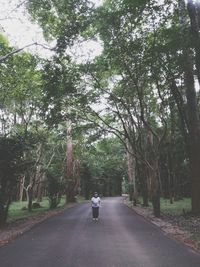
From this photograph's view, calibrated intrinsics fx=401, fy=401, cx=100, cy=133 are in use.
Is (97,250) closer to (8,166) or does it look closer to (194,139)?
(8,166)

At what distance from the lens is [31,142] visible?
21625 mm

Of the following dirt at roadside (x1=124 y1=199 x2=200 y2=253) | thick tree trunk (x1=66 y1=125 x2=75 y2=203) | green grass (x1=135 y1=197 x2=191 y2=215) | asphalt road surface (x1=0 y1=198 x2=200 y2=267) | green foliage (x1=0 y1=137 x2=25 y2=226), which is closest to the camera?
asphalt road surface (x1=0 y1=198 x2=200 y2=267)

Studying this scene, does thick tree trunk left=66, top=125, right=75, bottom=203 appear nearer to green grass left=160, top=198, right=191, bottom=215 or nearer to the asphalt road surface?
green grass left=160, top=198, right=191, bottom=215

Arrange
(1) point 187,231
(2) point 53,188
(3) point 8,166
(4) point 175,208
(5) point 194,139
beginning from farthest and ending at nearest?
(2) point 53,188
(4) point 175,208
(5) point 194,139
(3) point 8,166
(1) point 187,231

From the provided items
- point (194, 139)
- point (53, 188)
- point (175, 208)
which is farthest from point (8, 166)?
point (53, 188)

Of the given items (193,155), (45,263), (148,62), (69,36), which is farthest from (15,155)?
(45,263)

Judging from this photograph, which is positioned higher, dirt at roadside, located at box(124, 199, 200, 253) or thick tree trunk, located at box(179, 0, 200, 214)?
thick tree trunk, located at box(179, 0, 200, 214)

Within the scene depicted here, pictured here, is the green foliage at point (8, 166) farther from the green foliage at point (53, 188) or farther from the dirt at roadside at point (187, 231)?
the green foliage at point (53, 188)

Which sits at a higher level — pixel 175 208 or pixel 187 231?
pixel 175 208

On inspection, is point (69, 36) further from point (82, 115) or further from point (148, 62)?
point (82, 115)

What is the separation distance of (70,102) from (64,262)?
54.5 ft

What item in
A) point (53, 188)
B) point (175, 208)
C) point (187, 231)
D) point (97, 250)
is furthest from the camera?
point (53, 188)

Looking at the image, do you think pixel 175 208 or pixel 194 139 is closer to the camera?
pixel 194 139

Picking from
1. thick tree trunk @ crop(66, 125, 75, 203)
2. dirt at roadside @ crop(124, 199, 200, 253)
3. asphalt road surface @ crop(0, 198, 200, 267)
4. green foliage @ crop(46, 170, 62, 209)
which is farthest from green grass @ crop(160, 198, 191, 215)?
thick tree trunk @ crop(66, 125, 75, 203)
